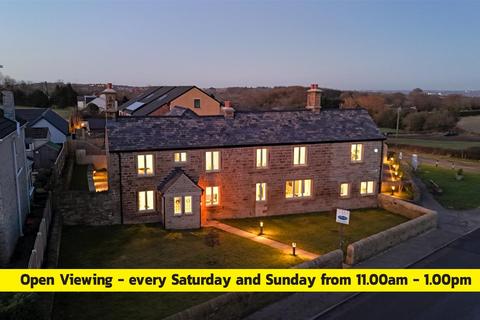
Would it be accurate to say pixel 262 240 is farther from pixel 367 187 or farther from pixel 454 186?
pixel 454 186

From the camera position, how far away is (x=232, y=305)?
603 inches

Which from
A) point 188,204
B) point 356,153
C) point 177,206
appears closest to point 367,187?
point 356,153

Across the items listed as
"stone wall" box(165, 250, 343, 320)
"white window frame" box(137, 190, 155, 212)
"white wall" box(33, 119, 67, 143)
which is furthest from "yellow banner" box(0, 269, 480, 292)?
"white wall" box(33, 119, 67, 143)

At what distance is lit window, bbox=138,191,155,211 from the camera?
2592 cm

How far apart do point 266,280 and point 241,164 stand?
34.0 feet

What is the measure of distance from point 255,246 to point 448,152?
47.8m

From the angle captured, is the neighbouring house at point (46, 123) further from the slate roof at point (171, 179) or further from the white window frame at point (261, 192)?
the white window frame at point (261, 192)

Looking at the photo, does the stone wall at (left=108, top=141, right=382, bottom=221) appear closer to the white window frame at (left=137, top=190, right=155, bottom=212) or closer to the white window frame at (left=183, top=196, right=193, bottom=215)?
the white window frame at (left=137, top=190, right=155, bottom=212)

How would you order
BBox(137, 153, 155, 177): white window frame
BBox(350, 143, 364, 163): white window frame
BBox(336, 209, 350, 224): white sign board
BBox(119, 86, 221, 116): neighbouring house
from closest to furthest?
BBox(336, 209, 350, 224): white sign board < BBox(137, 153, 155, 177): white window frame < BBox(350, 143, 364, 163): white window frame < BBox(119, 86, 221, 116): neighbouring house

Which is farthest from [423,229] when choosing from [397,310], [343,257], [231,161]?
[231,161]

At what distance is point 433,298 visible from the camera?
17719 mm

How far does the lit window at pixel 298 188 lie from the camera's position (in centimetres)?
2894

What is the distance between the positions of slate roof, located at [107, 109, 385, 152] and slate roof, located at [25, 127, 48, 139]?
26.3 metres

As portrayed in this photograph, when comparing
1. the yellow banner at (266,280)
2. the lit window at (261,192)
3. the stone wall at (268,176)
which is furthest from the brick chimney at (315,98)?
the yellow banner at (266,280)
